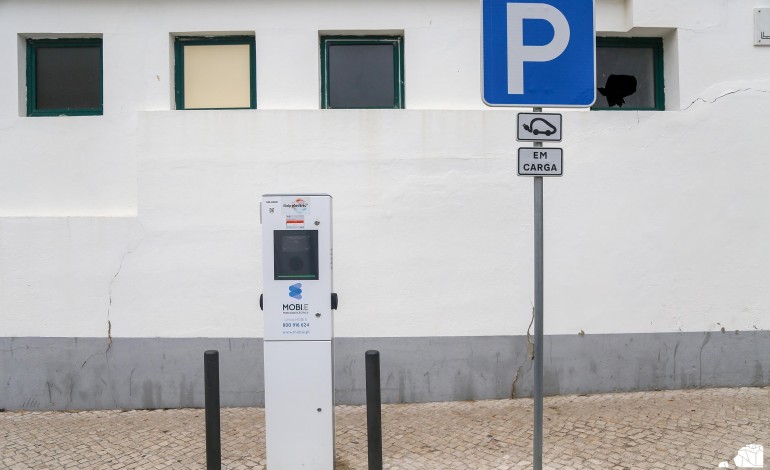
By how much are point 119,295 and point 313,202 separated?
112 inches

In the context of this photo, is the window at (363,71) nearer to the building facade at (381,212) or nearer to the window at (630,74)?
the building facade at (381,212)

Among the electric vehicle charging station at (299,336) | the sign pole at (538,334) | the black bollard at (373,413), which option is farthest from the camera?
the electric vehicle charging station at (299,336)

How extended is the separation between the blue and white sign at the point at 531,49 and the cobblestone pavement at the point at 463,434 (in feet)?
9.19

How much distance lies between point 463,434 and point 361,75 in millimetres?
3767

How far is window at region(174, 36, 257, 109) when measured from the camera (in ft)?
18.7

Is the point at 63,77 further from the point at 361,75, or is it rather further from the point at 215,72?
the point at 361,75

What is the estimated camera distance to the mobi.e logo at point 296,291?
385cm

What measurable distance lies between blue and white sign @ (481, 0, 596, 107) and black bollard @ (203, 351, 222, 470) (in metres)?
2.61

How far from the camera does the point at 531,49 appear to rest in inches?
135

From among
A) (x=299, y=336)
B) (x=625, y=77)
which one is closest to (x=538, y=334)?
(x=299, y=336)

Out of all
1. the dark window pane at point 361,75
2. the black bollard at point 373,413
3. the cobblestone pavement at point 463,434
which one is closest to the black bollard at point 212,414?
the cobblestone pavement at point 463,434

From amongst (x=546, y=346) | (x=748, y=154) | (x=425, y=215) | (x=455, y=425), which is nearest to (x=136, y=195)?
(x=425, y=215)

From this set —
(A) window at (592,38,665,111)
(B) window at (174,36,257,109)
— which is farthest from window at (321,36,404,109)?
(A) window at (592,38,665,111)

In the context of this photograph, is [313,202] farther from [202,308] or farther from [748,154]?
[748,154]
